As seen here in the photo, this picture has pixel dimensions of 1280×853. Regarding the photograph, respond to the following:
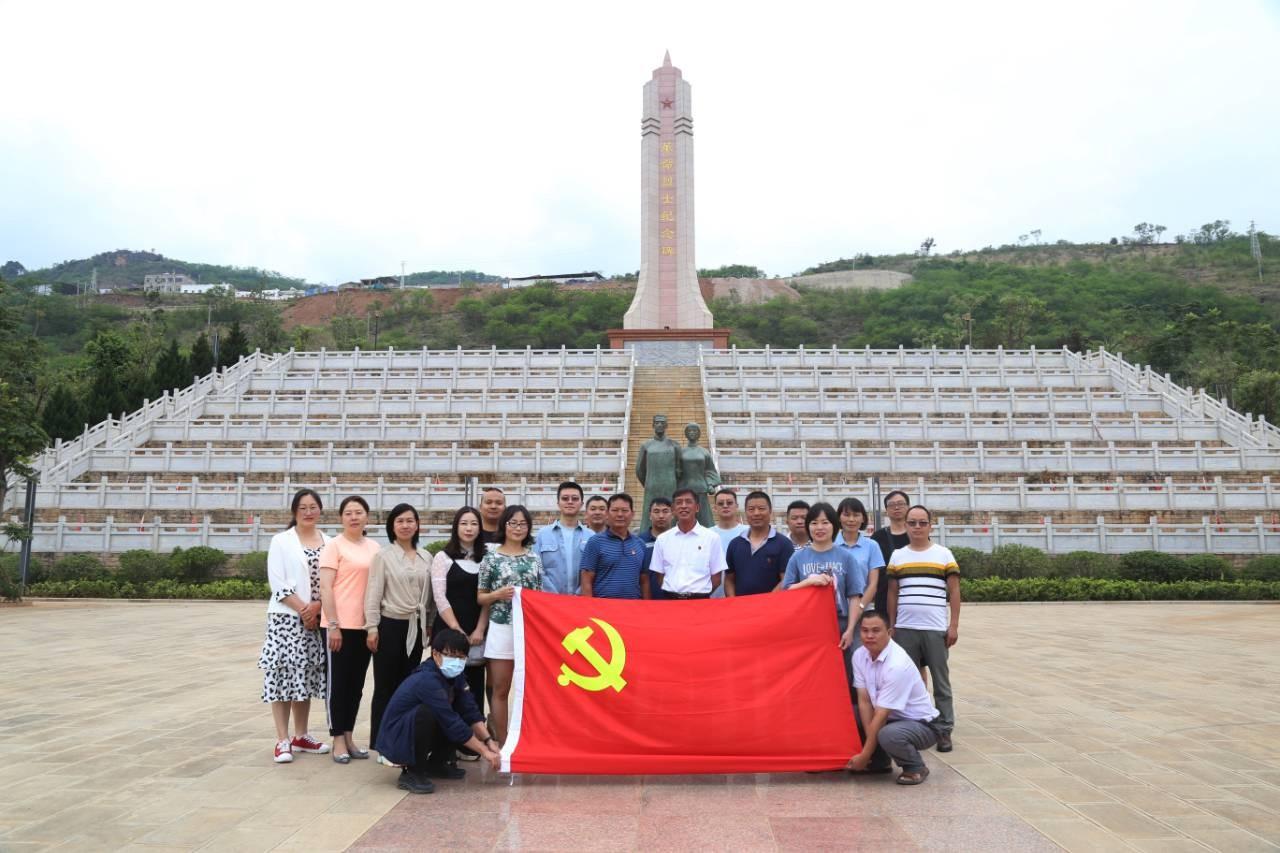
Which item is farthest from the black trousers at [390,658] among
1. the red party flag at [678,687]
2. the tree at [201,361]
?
the tree at [201,361]

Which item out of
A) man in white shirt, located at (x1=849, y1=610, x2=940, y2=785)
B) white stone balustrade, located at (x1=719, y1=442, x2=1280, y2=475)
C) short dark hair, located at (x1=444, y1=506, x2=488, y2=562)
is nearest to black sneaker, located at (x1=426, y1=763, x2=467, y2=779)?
short dark hair, located at (x1=444, y1=506, x2=488, y2=562)

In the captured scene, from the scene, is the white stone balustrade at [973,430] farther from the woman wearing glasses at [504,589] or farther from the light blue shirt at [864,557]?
the woman wearing glasses at [504,589]

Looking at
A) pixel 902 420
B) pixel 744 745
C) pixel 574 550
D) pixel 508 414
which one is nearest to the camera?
pixel 744 745

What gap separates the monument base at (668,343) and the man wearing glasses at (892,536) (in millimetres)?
28284

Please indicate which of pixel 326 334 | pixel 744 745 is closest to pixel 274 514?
pixel 744 745

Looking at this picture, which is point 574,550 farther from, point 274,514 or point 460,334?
point 460,334

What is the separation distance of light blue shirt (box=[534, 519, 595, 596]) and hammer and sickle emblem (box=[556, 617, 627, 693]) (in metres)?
0.69

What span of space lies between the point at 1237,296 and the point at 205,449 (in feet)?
301

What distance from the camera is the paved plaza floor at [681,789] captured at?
13.4 feet

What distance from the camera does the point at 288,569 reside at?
5.58m

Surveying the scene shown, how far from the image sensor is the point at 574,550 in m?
5.96

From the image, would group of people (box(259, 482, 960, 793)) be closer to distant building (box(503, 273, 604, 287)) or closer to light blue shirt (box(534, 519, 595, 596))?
light blue shirt (box(534, 519, 595, 596))

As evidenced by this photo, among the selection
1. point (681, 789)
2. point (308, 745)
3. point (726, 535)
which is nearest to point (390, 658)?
point (308, 745)

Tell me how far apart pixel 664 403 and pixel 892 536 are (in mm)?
22536
